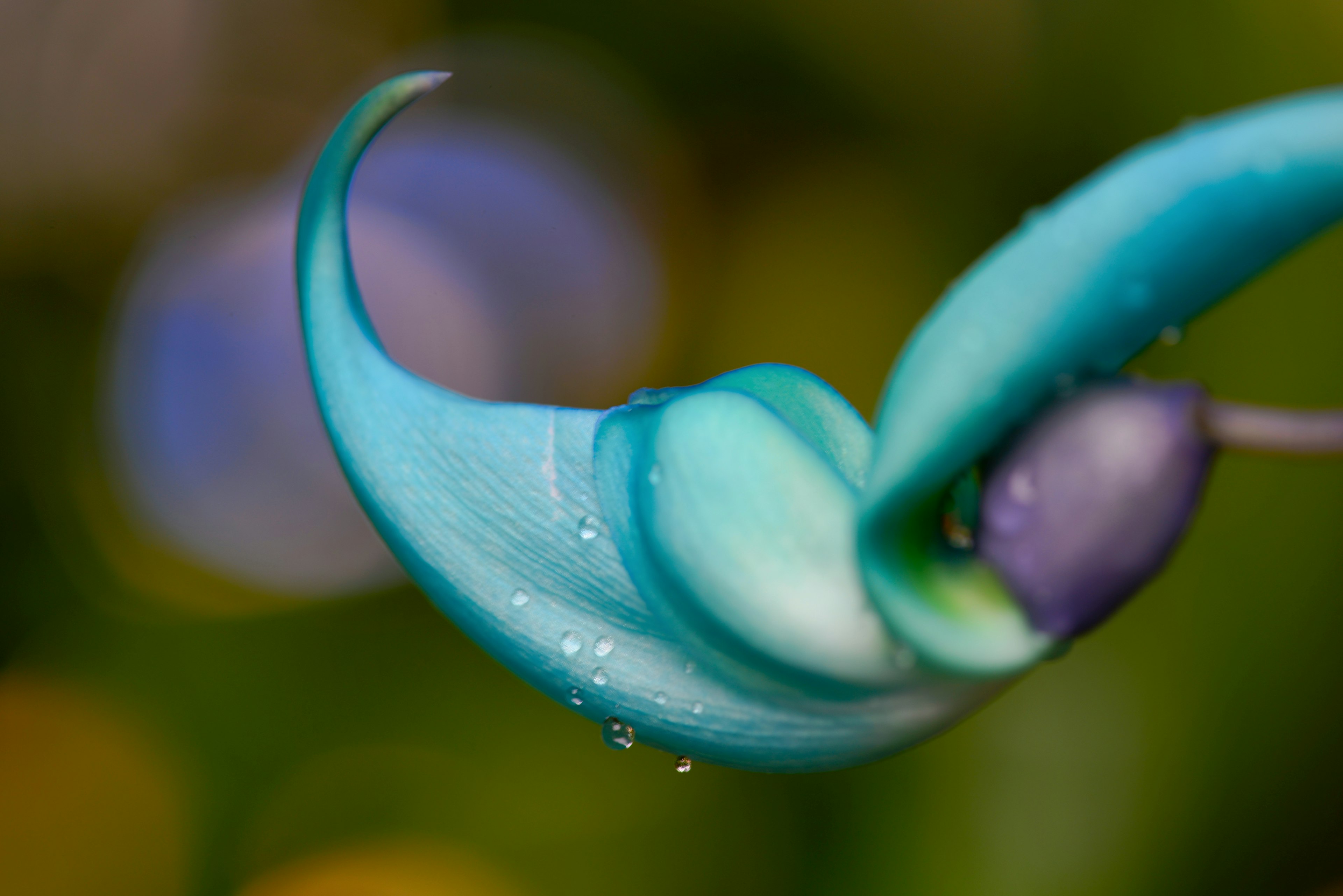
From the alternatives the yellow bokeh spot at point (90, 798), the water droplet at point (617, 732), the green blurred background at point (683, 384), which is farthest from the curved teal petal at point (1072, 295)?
the yellow bokeh spot at point (90, 798)

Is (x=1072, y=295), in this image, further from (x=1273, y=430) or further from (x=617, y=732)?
(x=617, y=732)

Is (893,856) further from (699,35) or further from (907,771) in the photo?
(699,35)

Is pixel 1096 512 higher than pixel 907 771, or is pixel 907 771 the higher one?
pixel 1096 512

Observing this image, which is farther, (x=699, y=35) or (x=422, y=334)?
(x=422, y=334)

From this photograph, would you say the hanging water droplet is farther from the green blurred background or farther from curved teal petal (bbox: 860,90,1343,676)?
the green blurred background

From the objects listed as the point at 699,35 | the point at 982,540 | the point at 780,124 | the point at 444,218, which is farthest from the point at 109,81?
the point at 982,540

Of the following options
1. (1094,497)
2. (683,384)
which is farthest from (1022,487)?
(683,384)
